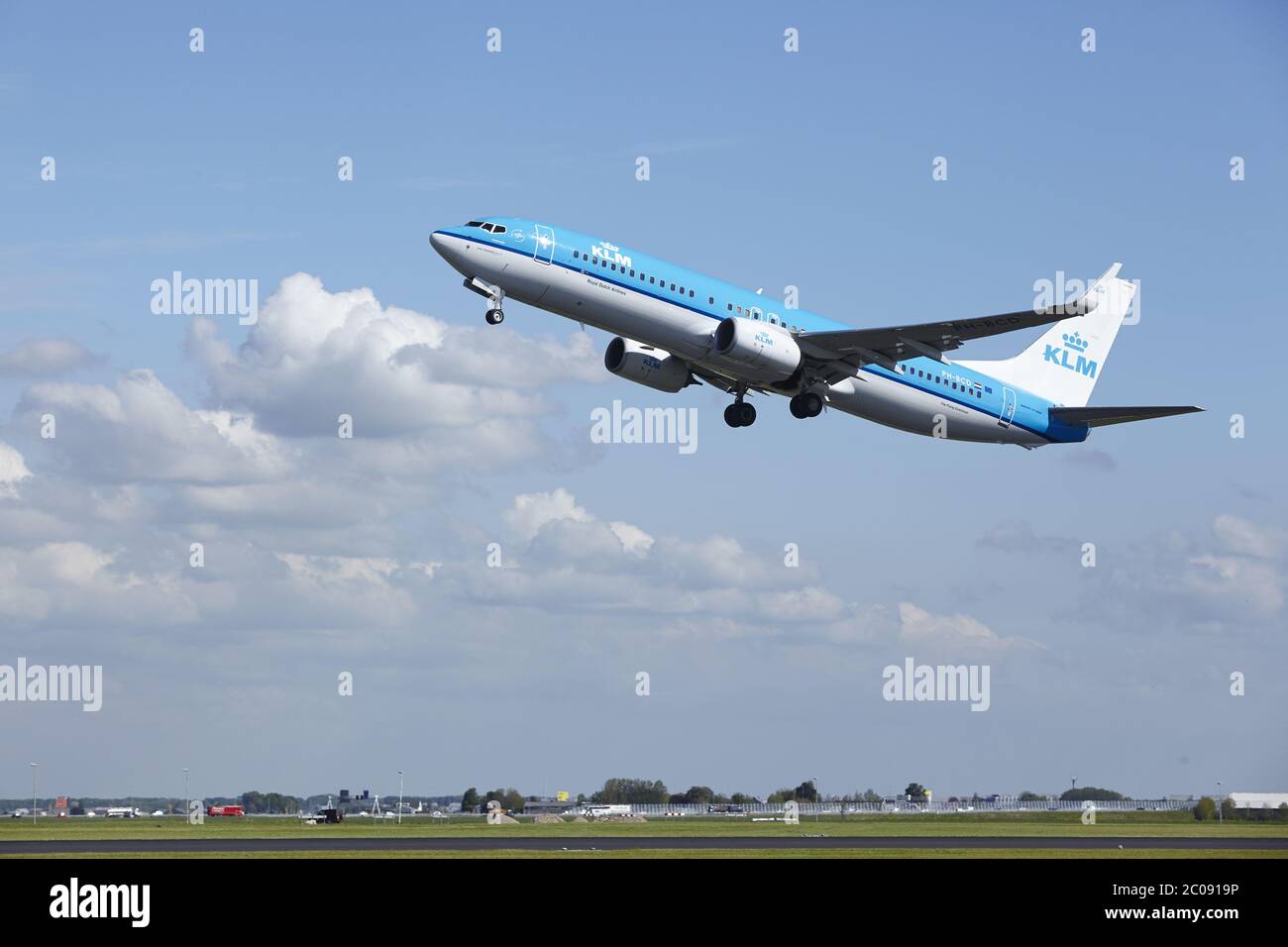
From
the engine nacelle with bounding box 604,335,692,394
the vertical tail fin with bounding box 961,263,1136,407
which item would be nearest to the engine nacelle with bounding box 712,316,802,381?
the engine nacelle with bounding box 604,335,692,394

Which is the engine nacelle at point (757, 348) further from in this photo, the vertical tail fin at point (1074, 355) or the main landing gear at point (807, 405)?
the vertical tail fin at point (1074, 355)

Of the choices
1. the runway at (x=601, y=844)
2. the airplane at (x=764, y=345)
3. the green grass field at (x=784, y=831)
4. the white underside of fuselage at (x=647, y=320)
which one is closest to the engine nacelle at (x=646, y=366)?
the airplane at (x=764, y=345)

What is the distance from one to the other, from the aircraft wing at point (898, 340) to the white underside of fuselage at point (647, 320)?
180 centimetres

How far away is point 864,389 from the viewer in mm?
63812

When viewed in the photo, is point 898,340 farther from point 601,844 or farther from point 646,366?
point 601,844

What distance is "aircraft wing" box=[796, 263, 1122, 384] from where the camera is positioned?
5806 cm

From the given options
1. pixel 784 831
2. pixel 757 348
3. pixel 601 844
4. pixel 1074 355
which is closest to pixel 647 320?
pixel 757 348

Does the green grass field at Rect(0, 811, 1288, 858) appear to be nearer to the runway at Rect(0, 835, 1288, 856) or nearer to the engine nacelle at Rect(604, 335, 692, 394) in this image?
the runway at Rect(0, 835, 1288, 856)

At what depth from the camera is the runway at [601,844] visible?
4488 centimetres

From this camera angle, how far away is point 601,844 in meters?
46.2

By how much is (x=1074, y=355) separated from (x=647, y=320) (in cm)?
3045

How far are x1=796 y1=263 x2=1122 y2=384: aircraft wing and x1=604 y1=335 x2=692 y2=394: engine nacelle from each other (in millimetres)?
6177
